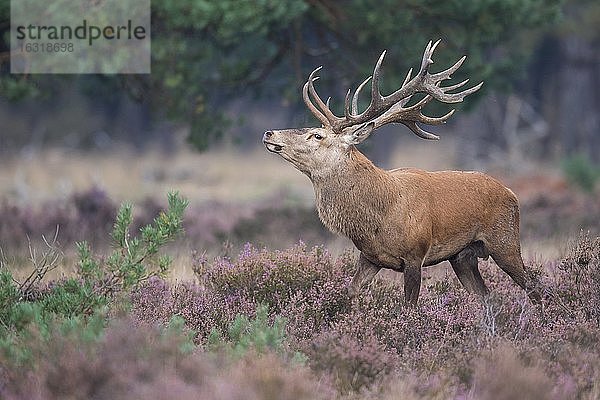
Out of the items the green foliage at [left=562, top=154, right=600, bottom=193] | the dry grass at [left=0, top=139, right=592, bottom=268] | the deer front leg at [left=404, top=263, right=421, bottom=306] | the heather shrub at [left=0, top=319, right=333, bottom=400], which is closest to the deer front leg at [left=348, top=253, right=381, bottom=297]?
the deer front leg at [left=404, top=263, right=421, bottom=306]

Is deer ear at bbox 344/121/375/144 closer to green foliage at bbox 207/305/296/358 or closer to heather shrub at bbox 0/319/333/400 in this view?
green foliage at bbox 207/305/296/358

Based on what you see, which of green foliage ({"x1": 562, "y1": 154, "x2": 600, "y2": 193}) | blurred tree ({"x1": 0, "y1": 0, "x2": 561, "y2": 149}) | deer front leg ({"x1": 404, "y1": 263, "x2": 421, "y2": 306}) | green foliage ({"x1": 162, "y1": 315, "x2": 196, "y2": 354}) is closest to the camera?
green foliage ({"x1": 162, "y1": 315, "x2": 196, "y2": 354})

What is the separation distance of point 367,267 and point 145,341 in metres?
2.63

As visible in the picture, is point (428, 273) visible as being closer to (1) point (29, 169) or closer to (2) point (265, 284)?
(2) point (265, 284)

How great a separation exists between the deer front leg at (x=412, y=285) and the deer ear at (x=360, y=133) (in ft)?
3.36

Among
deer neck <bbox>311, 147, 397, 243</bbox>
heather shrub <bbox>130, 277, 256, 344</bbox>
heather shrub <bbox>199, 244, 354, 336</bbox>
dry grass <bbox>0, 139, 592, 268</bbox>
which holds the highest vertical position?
deer neck <bbox>311, 147, 397, 243</bbox>

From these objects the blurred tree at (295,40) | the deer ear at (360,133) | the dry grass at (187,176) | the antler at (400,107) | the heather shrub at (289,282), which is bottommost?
the dry grass at (187,176)

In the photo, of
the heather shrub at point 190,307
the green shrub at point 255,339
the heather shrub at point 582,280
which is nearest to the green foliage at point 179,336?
the green shrub at point 255,339

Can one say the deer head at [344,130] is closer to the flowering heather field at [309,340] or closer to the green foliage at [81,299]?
the flowering heather field at [309,340]

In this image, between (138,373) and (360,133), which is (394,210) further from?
(138,373)

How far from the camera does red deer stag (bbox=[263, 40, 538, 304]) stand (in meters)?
7.23

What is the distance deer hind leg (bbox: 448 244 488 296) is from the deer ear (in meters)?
1.22

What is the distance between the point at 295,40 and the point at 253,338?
7.78 meters

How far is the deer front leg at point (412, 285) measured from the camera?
7.08 metres
